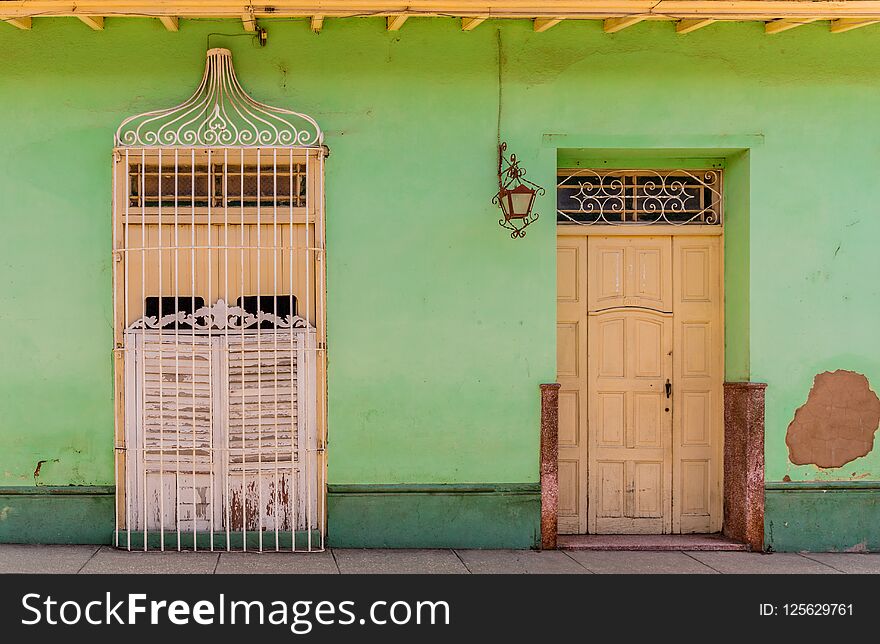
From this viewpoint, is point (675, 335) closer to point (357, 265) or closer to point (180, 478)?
point (357, 265)

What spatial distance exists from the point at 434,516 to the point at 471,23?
365cm

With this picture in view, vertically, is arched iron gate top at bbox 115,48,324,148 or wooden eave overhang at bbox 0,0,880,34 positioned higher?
wooden eave overhang at bbox 0,0,880,34

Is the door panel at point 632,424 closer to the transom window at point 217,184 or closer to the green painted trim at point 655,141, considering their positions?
the green painted trim at point 655,141

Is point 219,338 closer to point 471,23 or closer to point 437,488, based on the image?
point 437,488

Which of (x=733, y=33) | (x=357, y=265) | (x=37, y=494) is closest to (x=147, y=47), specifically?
(x=357, y=265)

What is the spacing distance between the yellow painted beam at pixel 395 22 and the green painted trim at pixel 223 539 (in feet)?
12.4

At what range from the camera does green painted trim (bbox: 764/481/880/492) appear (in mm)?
6633

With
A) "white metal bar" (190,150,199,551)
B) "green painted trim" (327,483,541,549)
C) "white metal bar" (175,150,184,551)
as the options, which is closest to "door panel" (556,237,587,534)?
"green painted trim" (327,483,541,549)

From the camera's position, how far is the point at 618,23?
6.39m

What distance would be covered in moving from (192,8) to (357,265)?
6.90ft

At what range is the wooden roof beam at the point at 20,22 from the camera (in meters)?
6.19

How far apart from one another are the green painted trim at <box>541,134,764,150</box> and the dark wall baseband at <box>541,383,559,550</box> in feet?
6.06

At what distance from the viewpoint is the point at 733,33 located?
6605 millimetres

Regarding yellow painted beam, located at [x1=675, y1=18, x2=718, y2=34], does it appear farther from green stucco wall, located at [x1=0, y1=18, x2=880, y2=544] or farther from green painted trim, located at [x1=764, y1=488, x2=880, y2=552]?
green painted trim, located at [x1=764, y1=488, x2=880, y2=552]
